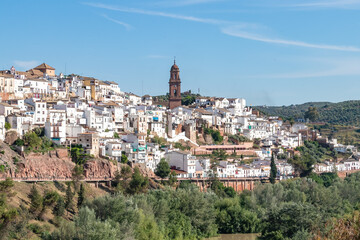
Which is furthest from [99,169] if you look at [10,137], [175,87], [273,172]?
[175,87]

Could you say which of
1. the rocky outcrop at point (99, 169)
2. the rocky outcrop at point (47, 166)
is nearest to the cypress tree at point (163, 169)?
the rocky outcrop at point (99, 169)

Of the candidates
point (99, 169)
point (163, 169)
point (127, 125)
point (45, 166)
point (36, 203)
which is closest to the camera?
point (36, 203)

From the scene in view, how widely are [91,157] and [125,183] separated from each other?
3.16 m

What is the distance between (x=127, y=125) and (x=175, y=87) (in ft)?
56.3

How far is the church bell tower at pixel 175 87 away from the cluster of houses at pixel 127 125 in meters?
2.80

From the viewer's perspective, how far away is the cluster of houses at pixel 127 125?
4366 centimetres

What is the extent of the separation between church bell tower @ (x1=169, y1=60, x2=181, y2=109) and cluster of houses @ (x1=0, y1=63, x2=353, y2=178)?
280 cm

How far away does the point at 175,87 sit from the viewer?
68750mm

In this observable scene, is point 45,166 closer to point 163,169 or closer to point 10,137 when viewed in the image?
point 10,137

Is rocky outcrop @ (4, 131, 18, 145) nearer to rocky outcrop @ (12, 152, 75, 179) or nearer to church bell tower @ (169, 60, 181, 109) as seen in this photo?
rocky outcrop @ (12, 152, 75, 179)

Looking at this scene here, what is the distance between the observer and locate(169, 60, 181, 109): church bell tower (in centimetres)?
6794

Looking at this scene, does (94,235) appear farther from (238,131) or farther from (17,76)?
(238,131)

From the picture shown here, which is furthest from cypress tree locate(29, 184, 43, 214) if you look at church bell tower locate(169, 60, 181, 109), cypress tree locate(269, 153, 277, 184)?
church bell tower locate(169, 60, 181, 109)

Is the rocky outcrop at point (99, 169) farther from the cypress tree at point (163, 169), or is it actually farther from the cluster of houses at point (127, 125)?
the cypress tree at point (163, 169)
